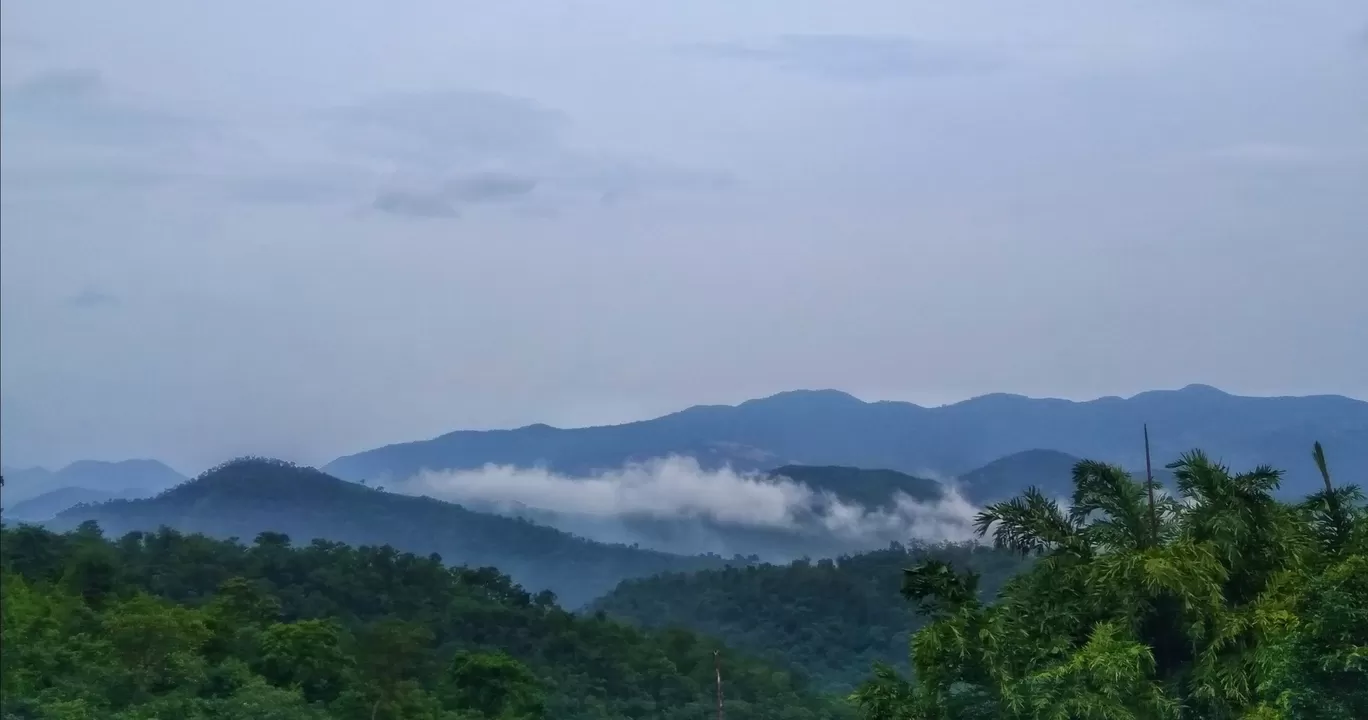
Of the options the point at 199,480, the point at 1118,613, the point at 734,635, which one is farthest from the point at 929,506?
the point at 1118,613

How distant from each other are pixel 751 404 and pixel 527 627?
221 feet

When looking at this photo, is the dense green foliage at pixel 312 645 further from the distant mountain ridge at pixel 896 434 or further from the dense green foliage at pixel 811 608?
the distant mountain ridge at pixel 896 434

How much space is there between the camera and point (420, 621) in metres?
33.6

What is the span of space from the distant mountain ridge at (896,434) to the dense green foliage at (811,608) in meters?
8.06

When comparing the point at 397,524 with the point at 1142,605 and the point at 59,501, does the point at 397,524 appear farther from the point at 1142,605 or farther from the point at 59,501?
the point at 1142,605

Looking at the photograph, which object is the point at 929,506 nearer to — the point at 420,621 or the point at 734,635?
the point at 734,635

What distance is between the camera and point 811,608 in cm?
4728

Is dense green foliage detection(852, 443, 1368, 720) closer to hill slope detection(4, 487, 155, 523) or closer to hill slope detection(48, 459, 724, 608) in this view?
hill slope detection(4, 487, 155, 523)

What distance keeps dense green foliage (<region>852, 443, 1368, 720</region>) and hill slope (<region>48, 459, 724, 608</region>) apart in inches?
2540

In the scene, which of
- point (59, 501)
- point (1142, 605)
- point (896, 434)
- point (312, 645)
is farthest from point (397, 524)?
point (1142, 605)

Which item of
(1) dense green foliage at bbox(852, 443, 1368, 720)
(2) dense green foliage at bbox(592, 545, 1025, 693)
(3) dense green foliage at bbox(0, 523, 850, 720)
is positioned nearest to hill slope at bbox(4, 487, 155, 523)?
(3) dense green foliage at bbox(0, 523, 850, 720)

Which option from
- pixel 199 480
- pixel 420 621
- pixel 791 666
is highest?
pixel 199 480

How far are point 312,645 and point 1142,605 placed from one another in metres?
17.9

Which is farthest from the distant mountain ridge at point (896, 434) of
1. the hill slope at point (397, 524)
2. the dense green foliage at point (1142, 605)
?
the dense green foliage at point (1142, 605)
